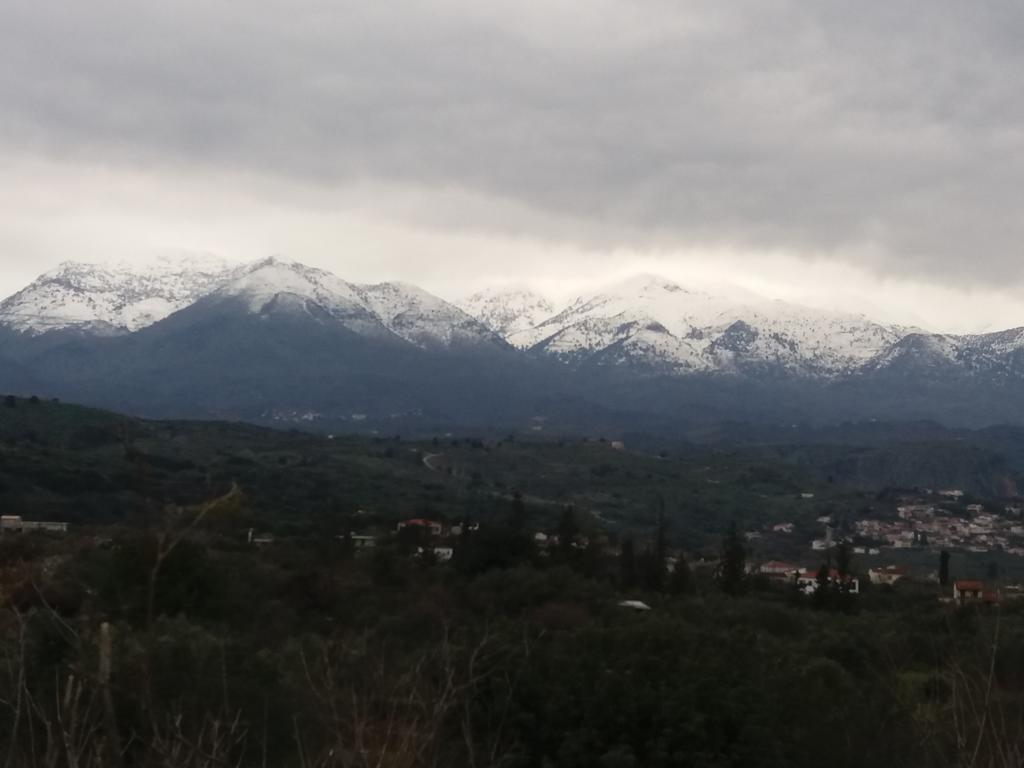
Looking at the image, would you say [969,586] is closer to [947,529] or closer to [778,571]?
[778,571]

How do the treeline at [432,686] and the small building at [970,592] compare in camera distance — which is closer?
the treeline at [432,686]

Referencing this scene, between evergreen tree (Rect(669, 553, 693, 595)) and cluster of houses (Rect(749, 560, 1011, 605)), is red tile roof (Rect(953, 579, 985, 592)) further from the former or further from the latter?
evergreen tree (Rect(669, 553, 693, 595))

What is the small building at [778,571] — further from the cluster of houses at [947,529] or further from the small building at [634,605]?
the cluster of houses at [947,529]

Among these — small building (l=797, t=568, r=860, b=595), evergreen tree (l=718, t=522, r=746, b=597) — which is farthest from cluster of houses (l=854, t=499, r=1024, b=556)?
evergreen tree (l=718, t=522, r=746, b=597)

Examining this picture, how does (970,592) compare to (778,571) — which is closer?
(970,592)

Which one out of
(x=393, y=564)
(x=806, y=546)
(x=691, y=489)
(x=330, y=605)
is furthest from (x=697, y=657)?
(x=691, y=489)

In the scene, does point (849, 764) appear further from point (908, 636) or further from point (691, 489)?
point (691, 489)

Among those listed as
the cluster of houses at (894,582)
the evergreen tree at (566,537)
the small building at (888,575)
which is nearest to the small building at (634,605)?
the cluster of houses at (894,582)

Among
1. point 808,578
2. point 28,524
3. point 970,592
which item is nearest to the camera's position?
point 970,592

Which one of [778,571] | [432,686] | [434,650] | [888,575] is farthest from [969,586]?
[432,686]

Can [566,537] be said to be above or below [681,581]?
above

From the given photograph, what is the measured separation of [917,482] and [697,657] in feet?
544

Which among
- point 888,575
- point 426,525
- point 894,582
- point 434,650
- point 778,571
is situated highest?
point 434,650

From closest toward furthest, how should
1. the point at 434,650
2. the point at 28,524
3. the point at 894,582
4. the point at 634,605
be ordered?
the point at 434,650 < the point at 634,605 < the point at 28,524 < the point at 894,582
